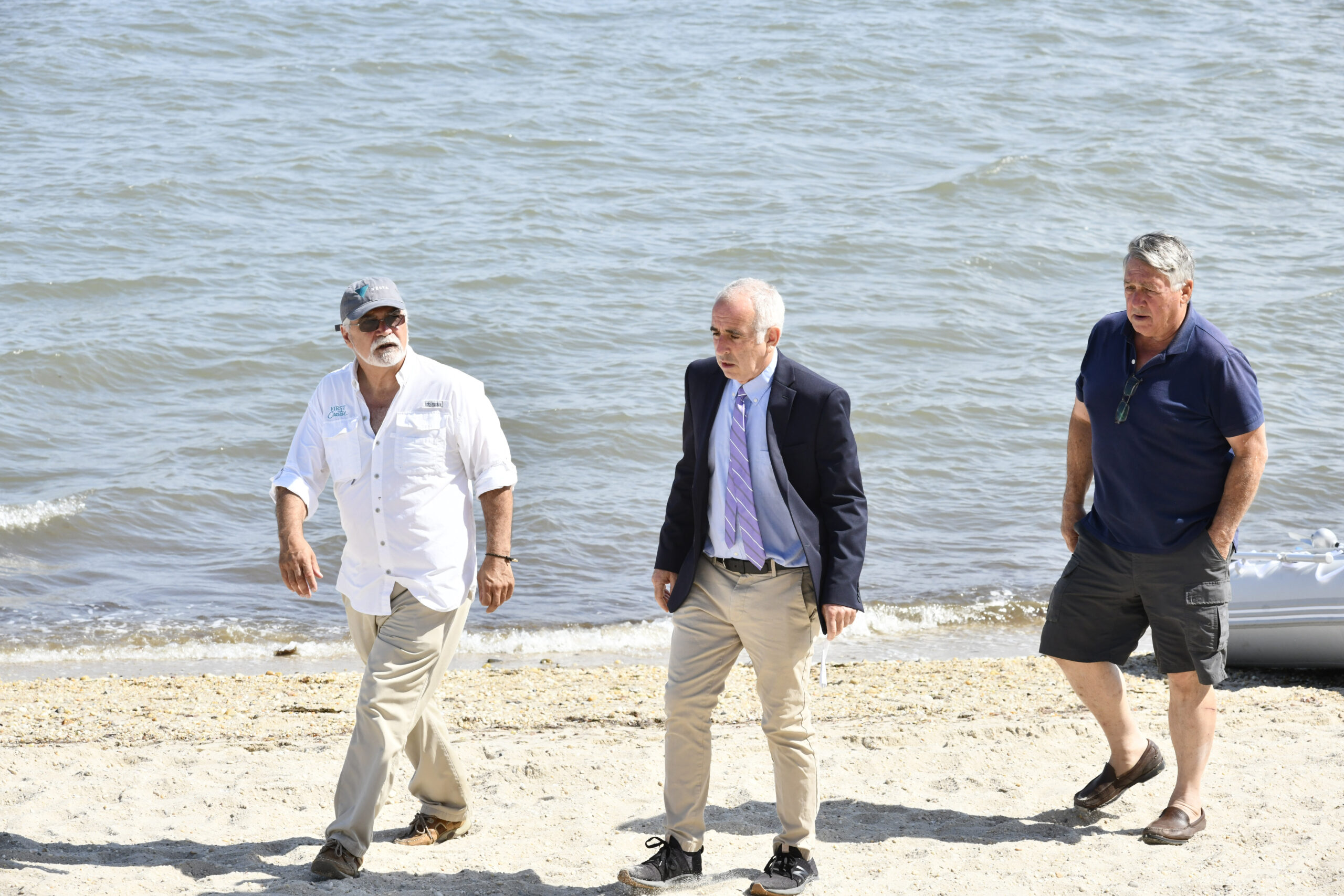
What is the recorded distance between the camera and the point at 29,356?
12109 mm

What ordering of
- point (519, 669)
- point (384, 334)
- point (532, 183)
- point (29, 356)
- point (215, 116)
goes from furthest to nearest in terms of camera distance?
point (215, 116) → point (532, 183) → point (29, 356) → point (519, 669) → point (384, 334)

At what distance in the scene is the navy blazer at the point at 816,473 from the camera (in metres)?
3.65

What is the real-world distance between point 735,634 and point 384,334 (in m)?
1.44

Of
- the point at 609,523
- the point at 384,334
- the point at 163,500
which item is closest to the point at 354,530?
the point at 384,334

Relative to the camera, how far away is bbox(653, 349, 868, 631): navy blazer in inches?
144

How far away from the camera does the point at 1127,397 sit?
401 centimetres

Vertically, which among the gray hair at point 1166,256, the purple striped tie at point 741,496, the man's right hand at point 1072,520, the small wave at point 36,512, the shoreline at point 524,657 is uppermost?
the gray hair at point 1166,256

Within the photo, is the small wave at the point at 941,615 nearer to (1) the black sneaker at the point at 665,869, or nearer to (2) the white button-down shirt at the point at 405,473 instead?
(1) the black sneaker at the point at 665,869

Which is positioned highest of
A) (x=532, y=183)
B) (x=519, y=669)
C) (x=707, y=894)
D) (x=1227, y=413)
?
(x=532, y=183)

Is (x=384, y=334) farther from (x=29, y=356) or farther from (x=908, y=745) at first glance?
(x=29, y=356)

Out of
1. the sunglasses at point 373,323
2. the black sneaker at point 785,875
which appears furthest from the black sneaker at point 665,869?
the sunglasses at point 373,323

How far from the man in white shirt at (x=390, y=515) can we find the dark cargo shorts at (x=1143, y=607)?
1879mm

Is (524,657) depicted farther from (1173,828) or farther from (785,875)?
(1173,828)

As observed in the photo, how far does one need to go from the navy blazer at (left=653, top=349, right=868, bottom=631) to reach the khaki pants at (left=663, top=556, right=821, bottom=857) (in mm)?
84
